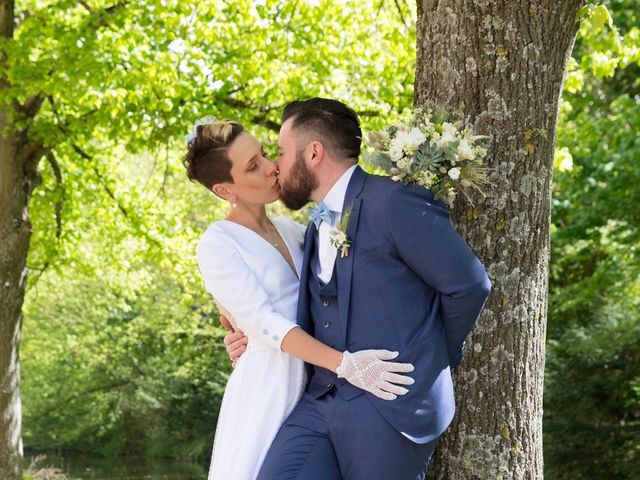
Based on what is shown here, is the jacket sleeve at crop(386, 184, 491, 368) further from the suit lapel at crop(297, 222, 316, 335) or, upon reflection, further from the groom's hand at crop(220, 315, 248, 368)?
the groom's hand at crop(220, 315, 248, 368)

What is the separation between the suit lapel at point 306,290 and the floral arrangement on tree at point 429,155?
14.8 inches

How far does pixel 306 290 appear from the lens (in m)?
3.58

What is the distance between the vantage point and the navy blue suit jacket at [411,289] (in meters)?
3.25

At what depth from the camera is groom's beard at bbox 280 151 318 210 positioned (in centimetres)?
357

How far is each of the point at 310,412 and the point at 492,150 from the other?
4.27ft

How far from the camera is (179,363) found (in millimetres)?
29469

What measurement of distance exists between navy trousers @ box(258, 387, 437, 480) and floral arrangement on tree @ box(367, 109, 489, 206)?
2.46 feet

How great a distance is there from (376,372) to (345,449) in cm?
27

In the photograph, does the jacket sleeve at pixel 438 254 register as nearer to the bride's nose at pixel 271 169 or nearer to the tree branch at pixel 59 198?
the bride's nose at pixel 271 169

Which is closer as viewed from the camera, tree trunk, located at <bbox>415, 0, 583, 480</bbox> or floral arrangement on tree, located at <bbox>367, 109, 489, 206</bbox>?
floral arrangement on tree, located at <bbox>367, 109, 489, 206</bbox>

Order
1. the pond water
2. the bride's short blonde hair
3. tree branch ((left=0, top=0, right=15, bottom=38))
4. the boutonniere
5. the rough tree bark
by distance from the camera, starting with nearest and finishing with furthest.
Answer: the boutonniere < the bride's short blonde hair < tree branch ((left=0, top=0, right=15, bottom=38)) < the rough tree bark < the pond water

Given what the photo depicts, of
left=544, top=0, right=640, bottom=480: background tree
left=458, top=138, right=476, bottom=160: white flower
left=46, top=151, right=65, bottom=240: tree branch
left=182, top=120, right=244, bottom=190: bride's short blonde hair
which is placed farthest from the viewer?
left=46, top=151, right=65, bottom=240: tree branch

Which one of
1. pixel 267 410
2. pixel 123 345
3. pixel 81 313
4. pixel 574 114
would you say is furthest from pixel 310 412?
pixel 123 345

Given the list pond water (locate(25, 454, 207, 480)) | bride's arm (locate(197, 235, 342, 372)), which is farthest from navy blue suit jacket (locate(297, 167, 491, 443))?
pond water (locate(25, 454, 207, 480))
